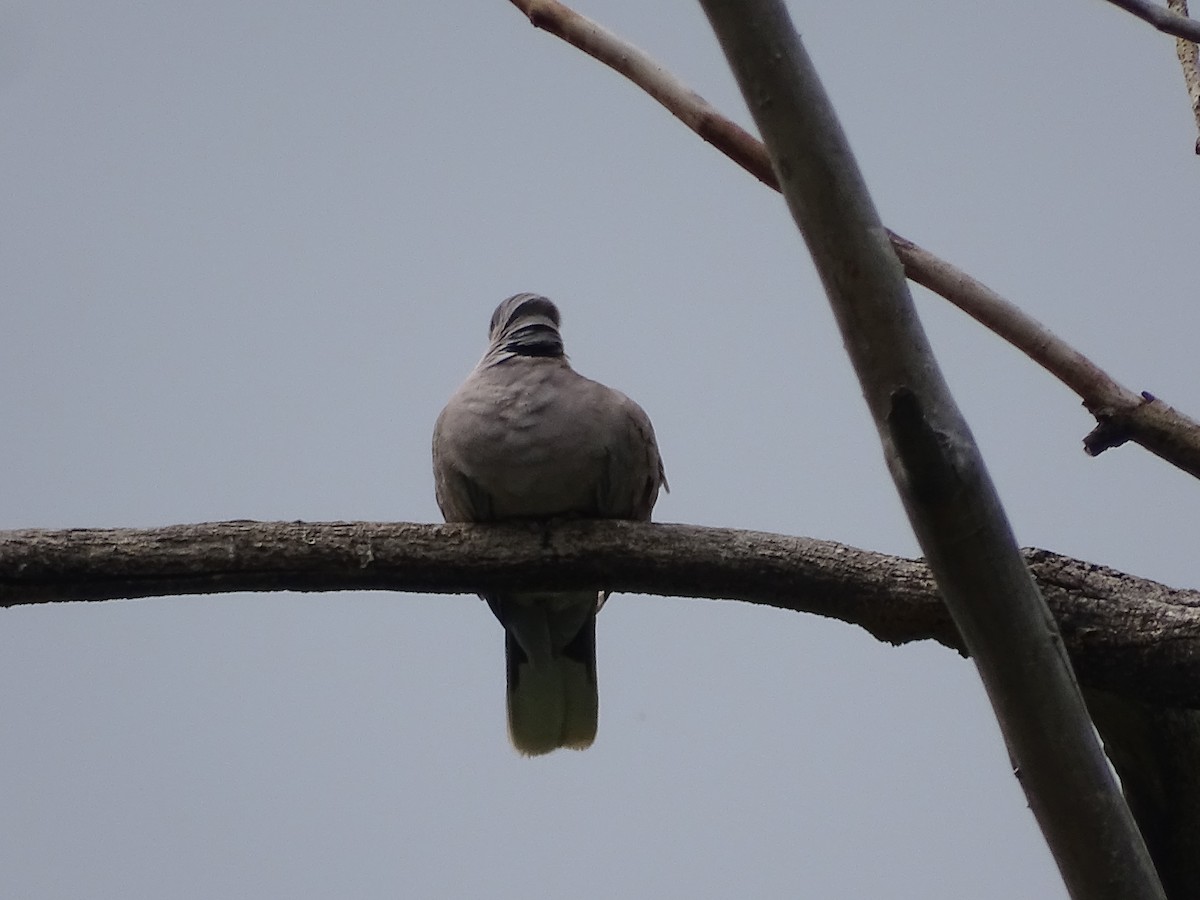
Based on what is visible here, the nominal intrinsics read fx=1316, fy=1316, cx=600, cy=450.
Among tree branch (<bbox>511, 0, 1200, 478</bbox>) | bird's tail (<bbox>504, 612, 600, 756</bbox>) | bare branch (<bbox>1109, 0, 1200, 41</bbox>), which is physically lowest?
bird's tail (<bbox>504, 612, 600, 756</bbox>)

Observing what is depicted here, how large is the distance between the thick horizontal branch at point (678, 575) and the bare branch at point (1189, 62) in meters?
1.26

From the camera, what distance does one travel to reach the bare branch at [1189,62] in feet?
11.3

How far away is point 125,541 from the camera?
11.0ft

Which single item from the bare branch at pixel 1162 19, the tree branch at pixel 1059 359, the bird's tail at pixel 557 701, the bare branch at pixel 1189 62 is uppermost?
the bare branch at pixel 1189 62

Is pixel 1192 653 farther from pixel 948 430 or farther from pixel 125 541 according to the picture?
pixel 125 541

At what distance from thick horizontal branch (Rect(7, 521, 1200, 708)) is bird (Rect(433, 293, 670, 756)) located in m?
0.38

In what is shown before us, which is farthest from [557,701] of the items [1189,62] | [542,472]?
[1189,62]

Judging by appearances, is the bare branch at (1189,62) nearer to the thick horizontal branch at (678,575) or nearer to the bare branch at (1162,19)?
the bare branch at (1162,19)

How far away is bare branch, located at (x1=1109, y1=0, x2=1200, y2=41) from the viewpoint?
9.46 feet

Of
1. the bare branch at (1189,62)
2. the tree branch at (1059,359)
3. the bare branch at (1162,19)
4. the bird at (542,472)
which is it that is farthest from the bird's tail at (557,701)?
the bare branch at (1162,19)

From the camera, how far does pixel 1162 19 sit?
2.88 m

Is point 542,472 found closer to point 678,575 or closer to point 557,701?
point 678,575

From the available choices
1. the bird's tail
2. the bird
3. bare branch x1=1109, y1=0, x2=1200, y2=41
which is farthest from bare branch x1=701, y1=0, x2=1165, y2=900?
the bird's tail

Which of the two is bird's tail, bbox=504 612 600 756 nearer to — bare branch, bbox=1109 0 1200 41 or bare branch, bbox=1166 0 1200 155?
bare branch, bbox=1166 0 1200 155
